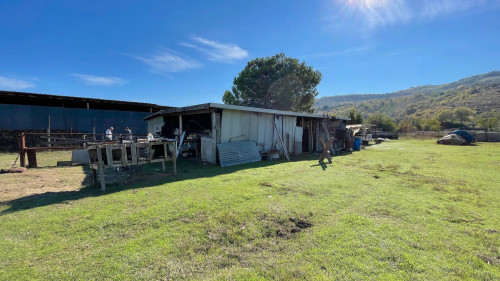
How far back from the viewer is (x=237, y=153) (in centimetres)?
940

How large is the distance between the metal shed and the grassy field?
14.1ft

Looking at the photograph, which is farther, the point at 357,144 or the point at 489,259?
the point at 357,144

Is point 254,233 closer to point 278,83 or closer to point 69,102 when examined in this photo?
point 69,102

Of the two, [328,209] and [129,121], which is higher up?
[129,121]

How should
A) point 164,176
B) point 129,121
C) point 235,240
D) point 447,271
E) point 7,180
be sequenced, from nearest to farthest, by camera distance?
1. point 447,271
2. point 235,240
3. point 7,180
4. point 164,176
5. point 129,121

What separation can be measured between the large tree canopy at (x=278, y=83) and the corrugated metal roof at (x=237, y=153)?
17.3 metres

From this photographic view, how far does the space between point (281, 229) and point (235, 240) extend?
0.74 meters

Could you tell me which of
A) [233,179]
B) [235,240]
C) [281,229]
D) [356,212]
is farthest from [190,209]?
[356,212]

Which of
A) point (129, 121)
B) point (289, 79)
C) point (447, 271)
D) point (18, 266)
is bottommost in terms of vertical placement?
point (447, 271)

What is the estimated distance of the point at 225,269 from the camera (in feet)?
7.46

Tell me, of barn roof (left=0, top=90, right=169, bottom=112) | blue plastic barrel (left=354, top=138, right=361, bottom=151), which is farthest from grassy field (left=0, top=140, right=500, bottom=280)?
barn roof (left=0, top=90, right=169, bottom=112)

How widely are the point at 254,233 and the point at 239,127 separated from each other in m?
7.27

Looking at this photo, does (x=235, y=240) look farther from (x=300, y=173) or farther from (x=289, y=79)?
(x=289, y=79)

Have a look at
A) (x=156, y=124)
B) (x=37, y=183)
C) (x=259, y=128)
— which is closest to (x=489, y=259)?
(x=259, y=128)
